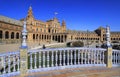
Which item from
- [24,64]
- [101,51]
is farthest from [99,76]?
[24,64]

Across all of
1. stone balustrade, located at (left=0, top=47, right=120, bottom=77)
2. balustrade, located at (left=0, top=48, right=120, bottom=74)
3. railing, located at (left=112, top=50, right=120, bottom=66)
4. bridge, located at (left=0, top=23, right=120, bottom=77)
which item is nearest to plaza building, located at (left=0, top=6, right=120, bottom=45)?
balustrade, located at (left=0, top=48, right=120, bottom=74)

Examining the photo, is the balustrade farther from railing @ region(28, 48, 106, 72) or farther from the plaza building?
the plaza building

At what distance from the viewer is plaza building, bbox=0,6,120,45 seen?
39906mm

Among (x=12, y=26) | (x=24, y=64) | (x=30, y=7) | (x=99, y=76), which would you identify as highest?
(x=30, y=7)

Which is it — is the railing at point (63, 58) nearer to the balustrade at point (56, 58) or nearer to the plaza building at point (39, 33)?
the balustrade at point (56, 58)

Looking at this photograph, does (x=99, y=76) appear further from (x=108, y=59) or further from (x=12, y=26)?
(x=12, y=26)

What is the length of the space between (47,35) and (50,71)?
59994mm

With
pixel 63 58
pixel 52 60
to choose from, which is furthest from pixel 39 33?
pixel 52 60

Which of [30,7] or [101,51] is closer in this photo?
[101,51]

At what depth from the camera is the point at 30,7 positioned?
63312 millimetres

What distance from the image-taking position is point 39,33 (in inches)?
2296

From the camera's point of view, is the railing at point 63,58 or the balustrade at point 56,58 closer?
the balustrade at point 56,58

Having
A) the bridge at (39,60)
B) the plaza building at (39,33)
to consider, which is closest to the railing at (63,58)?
the bridge at (39,60)

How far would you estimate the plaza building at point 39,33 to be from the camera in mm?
39906
